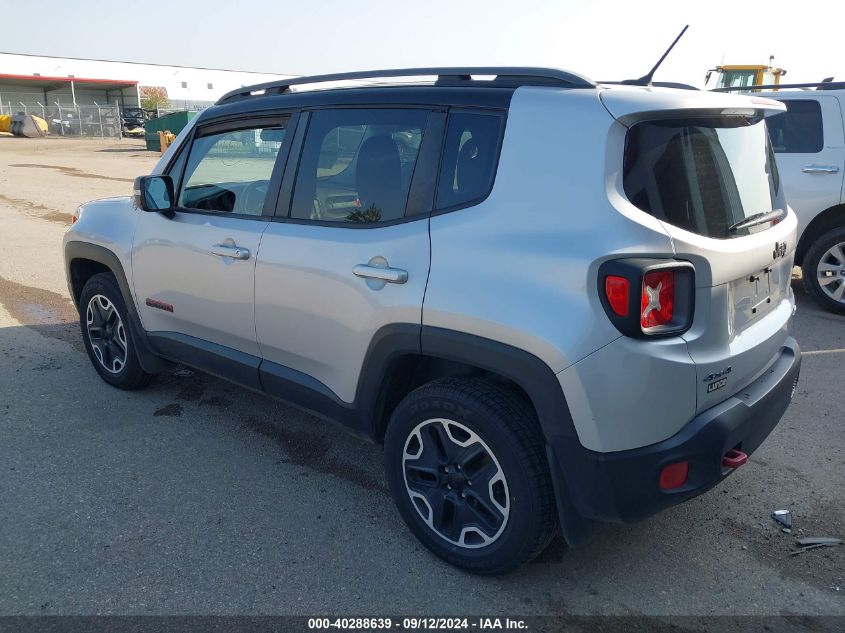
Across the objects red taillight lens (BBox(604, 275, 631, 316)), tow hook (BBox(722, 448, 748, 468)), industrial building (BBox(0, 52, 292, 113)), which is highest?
industrial building (BBox(0, 52, 292, 113))

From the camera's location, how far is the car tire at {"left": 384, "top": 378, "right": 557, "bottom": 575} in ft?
8.25

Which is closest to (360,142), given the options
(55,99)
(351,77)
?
(351,77)

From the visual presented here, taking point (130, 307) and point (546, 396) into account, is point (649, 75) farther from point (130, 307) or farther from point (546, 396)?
point (130, 307)

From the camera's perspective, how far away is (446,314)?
8.48 ft

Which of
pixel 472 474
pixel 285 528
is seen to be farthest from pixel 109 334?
pixel 472 474

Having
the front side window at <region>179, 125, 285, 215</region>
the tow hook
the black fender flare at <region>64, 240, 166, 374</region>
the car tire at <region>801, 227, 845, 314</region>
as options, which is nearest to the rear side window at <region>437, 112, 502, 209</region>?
the front side window at <region>179, 125, 285, 215</region>

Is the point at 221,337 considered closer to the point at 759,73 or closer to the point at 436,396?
the point at 436,396

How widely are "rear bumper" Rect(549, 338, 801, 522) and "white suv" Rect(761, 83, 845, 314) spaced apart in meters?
4.76

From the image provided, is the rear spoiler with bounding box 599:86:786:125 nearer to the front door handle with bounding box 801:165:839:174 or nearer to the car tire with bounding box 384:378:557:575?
the car tire with bounding box 384:378:557:575

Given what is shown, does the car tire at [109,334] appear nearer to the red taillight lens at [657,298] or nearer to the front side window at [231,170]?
the front side window at [231,170]

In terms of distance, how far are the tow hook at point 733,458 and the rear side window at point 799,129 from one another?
197 inches

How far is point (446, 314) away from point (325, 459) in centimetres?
156

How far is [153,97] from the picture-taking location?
69.2 meters

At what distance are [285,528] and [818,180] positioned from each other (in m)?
5.96
